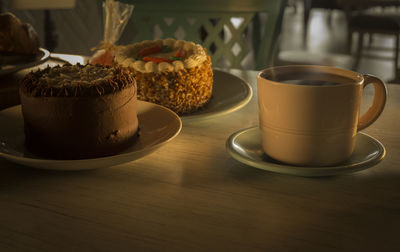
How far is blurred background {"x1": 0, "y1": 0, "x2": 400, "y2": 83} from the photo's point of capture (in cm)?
325

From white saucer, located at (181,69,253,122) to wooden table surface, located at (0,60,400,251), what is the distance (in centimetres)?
12

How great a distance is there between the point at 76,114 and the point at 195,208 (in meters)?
0.20

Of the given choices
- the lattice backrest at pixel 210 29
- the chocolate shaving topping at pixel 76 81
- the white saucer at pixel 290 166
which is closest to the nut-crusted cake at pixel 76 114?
the chocolate shaving topping at pixel 76 81

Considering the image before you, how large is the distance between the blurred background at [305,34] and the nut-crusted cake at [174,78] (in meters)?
1.01

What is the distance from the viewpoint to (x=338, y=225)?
48cm

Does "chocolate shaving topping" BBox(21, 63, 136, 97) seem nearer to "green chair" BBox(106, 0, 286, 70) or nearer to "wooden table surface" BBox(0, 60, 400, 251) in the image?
"wooden table surface" BBox(0, 60, 400, 251)

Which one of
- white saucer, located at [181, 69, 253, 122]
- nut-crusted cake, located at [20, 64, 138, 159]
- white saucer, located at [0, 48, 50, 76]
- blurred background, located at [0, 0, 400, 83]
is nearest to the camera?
nut-crusted cake, located at [20, 64, 138, 159]

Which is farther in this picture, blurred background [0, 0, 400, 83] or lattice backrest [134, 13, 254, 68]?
blurred background [0, 0, 400, 83]

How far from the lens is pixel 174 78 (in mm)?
787

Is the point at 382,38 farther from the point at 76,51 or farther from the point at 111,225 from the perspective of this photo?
the point at 111,225

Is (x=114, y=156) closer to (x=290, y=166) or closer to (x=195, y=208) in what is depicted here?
(x=195, y=208)

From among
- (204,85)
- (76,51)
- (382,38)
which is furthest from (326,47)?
(204,85)

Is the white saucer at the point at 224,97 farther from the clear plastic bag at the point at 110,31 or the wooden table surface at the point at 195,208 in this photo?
the clear plastic bag at the point at 110,31

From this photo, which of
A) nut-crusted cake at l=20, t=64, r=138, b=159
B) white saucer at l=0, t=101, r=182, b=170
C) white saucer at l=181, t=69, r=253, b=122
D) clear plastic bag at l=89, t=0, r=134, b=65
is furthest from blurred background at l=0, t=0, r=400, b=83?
nut-crusted cake at l=20, t=64, r=138, b=159
